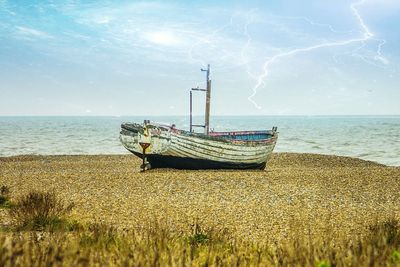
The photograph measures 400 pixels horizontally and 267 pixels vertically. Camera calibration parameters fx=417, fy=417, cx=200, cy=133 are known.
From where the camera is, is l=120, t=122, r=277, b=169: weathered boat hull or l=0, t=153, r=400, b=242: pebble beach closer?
l=0, t=153, r=400, b=242: pebble beach

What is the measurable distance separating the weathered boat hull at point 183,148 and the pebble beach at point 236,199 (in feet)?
3.20

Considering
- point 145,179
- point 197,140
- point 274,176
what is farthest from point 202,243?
point 197,140

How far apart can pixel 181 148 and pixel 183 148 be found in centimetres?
9

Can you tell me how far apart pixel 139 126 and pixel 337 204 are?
9534 millimetres

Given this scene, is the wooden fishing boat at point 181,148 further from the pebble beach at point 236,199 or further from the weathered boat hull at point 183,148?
the pebble beach at point 236,199

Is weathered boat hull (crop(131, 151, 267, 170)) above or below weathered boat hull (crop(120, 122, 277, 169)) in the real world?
below

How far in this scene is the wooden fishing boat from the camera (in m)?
17.5

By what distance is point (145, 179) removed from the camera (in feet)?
48.2

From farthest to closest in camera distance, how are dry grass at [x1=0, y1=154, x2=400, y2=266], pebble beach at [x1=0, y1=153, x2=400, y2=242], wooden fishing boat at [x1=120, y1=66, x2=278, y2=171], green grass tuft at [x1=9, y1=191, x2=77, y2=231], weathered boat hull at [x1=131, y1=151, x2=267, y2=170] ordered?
weathered boat hull at [x1=131, y1=151, x2=267, y2=170]
wooden fishing boat at [x1=120, y1=66, x2=278, y2=171]
pebble beach at [x1=0, y1=153, x2=400, y2=242]
green grass tuft at [x1=9, y1=191, x2=77, y2=231]
dry grass at [x1=0, y1=154, x2=400, y2=266]

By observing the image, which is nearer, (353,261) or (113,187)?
(353,261)

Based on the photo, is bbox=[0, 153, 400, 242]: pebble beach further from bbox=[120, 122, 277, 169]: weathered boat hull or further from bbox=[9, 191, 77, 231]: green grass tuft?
bbox=[120, 122, 277, 169]: weathered boat hull

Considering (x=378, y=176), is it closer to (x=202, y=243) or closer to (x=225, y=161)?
(x=225, y=161)

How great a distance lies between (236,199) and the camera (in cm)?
1126

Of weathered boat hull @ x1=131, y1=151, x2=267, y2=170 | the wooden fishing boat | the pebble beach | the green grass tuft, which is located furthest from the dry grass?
the wooden fishing boat
